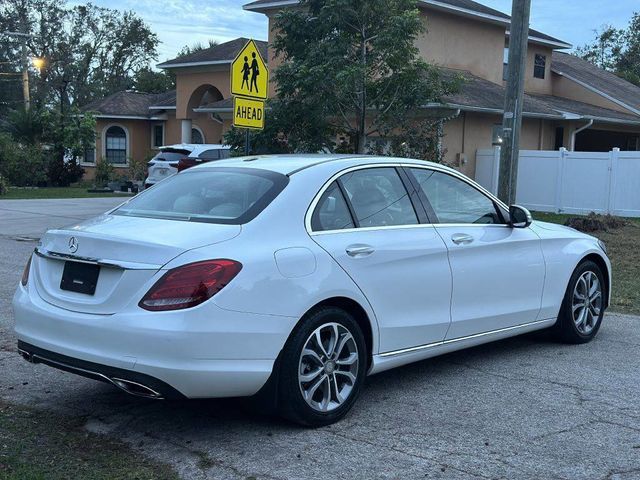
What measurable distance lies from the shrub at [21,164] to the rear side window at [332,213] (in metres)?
27.0

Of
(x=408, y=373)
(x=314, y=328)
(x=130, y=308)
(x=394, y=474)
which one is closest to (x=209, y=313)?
(x=130, y=308)

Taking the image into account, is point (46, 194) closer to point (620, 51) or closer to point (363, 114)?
point (363, 114)

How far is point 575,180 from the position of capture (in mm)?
20453

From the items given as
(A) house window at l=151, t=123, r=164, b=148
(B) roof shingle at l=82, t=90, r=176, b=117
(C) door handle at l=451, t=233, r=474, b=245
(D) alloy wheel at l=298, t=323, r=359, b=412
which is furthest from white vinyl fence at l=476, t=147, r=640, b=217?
(A) house window at l=151, t=123, r=164, b=148

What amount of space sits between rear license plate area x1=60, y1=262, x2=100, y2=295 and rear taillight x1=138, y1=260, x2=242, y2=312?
41 cm

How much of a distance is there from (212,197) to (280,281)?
955 mm

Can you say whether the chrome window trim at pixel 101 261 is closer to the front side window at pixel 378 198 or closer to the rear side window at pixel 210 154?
the front side window at pixel 378 198

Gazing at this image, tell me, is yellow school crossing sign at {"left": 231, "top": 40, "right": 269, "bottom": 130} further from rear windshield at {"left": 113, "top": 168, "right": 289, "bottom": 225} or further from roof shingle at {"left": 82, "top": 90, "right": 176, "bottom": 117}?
roof shingle at {"left": 82, "top": 90, "right": 176, "bottom": 117}

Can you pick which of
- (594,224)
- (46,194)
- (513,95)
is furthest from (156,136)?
(513,95)

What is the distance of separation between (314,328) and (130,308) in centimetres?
108

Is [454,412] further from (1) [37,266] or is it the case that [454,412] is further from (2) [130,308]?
(1) [37,266]

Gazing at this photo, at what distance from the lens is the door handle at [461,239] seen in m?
5.62

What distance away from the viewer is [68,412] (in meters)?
4.91

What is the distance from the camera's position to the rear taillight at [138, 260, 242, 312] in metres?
4.13
